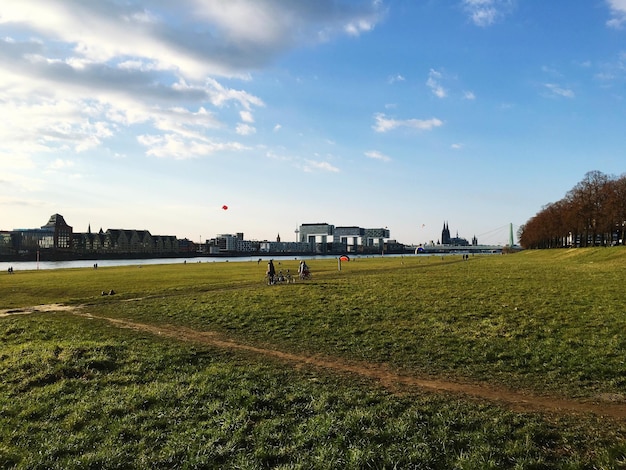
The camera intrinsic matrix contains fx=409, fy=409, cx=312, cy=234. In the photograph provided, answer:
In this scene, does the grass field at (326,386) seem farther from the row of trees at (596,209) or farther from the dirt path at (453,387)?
the row of trees at (596,209)

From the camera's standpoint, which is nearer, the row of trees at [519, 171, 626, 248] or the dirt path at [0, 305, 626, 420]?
the dirt path at [0, 305, 626, 420]

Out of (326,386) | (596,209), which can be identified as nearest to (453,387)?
(326,386)

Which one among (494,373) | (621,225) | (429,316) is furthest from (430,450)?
(621,225)

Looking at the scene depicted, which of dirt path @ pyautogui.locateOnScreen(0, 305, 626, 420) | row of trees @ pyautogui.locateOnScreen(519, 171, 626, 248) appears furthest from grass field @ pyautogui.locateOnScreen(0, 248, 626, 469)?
row of trees @ pyautogui.locateOnScreen(519, 171, 626, 248)

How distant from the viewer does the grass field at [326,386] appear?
8.95m

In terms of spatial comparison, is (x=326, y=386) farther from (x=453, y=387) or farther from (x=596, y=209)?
(x=596, y=209)

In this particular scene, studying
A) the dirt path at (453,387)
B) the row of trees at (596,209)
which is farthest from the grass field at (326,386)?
the row of trees at (596,209)

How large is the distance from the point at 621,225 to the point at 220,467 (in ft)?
359

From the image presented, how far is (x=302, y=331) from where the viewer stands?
21.2 meters

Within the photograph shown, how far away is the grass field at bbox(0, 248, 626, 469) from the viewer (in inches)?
352

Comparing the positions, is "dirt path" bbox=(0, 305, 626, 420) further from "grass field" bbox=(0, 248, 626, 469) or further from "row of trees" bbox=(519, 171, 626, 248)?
"row of trees" bbox=(519, 171, 626, 248)

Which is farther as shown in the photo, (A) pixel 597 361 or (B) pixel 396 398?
(A) pixel 597 361

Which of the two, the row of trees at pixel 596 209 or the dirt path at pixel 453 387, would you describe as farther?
the row of trees at pixel 596 209

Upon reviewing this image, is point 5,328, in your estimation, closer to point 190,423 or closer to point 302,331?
point 302,331
